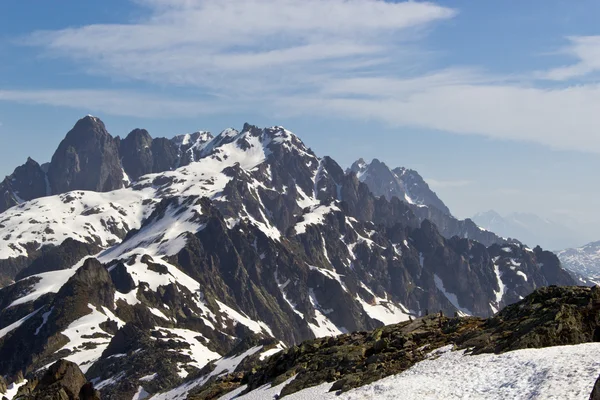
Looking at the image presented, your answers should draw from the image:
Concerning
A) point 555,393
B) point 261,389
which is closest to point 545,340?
point 555,393

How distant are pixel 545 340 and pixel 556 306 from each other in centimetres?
598

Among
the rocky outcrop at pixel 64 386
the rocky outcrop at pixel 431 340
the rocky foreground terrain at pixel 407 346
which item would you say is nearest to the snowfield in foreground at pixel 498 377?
the rocky foreground terrain at pixel 407 346

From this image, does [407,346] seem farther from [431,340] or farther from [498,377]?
[498,377]

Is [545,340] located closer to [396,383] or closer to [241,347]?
[396,383]

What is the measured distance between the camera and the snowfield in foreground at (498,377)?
31125mm

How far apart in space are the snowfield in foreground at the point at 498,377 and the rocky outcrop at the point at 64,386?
29925 mm

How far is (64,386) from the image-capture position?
61.2 m

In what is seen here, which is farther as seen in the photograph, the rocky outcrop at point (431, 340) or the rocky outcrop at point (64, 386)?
the rocky outcrop at point (64, 386)

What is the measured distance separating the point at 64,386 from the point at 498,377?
4452 cm

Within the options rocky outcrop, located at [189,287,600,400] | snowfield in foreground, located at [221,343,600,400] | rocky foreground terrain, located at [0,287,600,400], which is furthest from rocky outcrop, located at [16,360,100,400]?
snowfield in foreground, located at [221,343,600,400]

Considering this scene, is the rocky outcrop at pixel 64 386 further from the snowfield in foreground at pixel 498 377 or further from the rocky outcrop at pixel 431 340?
the snowfield in foreground at pixel 498 377

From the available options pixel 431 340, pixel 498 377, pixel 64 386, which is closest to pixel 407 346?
pixel 431 340

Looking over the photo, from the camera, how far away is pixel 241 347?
171m

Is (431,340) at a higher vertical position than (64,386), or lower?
higher
